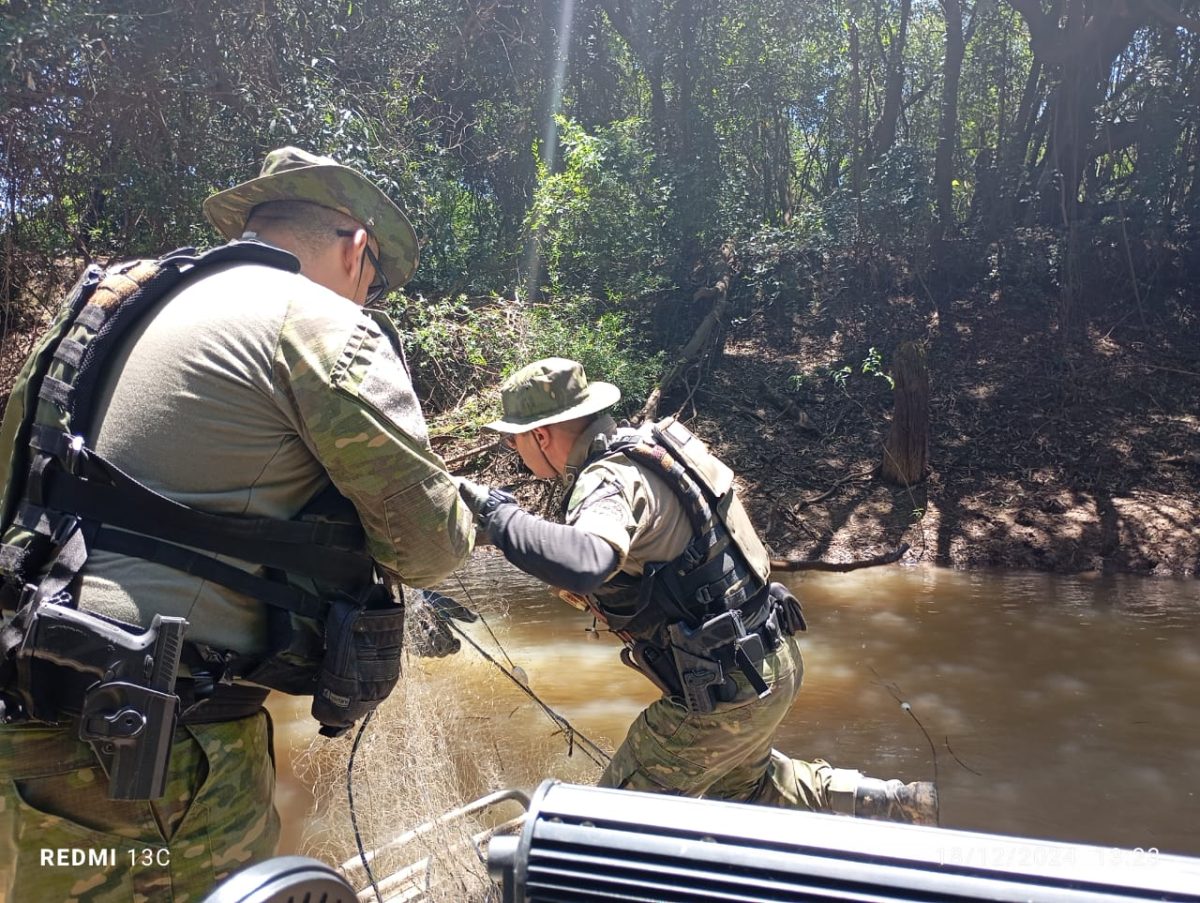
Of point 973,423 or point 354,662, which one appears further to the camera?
point 973,423

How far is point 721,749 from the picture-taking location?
2982 mm

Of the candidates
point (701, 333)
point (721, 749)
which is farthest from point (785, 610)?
point (701, 333)

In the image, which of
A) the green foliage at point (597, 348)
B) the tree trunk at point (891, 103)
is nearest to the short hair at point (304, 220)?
the green foliage at point (597, 348)

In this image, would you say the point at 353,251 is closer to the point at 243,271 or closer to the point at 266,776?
the point at 243,271

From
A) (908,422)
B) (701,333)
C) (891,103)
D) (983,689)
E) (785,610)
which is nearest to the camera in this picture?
(785,610)

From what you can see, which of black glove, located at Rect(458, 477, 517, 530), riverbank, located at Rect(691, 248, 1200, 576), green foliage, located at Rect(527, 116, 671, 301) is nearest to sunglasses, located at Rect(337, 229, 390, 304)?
black glove, located at Rect(458, 477, 517, 530)

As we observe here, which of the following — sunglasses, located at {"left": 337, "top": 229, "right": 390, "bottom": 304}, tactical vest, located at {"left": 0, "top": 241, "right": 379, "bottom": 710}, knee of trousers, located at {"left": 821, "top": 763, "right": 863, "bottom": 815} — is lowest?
knee of trousers, located at {"left": 821, "top": 763, "right": 863, "bottom": 815}

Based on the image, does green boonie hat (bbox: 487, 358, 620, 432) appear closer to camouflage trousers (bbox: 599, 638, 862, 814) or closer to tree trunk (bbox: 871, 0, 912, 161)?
camouflage trousers (bbox: 599, 638, 862, 814)

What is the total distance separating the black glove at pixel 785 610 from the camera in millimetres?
3227

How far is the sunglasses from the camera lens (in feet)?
7.50

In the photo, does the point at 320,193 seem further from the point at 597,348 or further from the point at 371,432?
the point at 597,348

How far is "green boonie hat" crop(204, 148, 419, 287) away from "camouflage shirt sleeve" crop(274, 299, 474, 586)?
0.49 m

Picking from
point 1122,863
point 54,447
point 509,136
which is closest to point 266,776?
point 54,447

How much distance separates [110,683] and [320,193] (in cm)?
120
